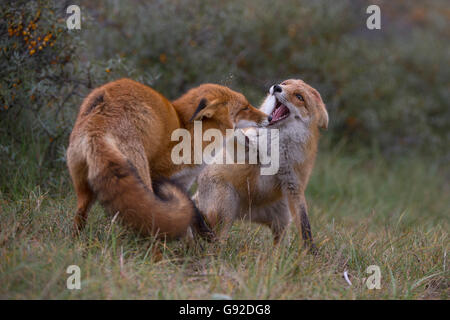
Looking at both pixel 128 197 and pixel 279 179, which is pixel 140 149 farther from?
pixel 279 179

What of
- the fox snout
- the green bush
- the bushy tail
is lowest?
the bushy tail

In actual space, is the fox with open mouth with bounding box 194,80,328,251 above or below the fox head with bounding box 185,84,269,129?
below

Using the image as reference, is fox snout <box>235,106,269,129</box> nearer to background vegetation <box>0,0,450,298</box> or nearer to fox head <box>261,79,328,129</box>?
fox head <box>261,79,328,129</box>

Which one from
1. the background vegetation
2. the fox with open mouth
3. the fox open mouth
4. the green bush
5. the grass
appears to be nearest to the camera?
the grass

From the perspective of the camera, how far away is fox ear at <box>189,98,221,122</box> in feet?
15.1

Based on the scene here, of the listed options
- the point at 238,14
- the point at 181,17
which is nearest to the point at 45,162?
the point at 181,17

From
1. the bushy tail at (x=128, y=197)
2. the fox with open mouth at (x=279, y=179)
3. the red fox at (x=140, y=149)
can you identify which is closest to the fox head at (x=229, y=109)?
the red fox at (x=140, y=149)

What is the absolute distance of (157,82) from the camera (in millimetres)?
9086

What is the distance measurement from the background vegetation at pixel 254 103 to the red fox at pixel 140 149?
16.1 inches

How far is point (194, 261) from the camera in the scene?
13.8 feet

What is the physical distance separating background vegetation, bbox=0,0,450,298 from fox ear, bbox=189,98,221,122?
1266 mm

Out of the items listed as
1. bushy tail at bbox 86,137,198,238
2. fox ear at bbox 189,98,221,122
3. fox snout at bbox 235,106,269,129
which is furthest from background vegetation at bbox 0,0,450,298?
fox ear at bbox 189,98,221,122

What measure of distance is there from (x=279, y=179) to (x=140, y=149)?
60.2 inches
